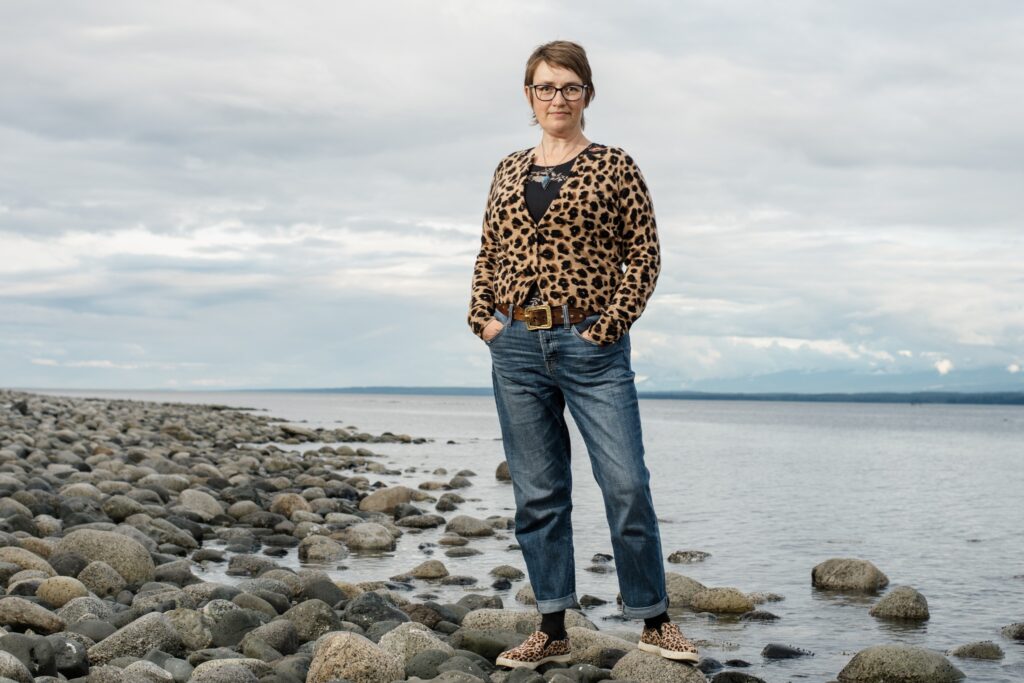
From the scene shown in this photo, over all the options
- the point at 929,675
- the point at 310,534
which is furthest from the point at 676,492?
the point at 929,675

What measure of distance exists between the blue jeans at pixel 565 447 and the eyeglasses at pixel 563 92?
39.5 inches

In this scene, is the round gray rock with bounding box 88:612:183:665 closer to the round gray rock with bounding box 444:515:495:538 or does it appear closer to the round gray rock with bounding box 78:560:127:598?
the round gray rock with bounding box 78:560:127:598

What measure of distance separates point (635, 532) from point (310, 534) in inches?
287

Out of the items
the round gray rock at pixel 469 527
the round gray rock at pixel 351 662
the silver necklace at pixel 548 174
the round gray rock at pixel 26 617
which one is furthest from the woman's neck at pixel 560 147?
the round gray rock at pixel 469 527

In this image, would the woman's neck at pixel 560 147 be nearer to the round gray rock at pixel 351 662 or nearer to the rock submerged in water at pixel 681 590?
the round gray rock at pixel 351 662

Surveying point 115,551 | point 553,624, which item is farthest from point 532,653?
point 115,551

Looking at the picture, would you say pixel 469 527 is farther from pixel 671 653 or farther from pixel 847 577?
pixel 671 653

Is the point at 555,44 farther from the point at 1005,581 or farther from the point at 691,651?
the point at 1005,581

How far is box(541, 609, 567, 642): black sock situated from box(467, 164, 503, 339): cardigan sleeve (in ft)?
4.75

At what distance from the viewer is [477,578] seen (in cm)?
981

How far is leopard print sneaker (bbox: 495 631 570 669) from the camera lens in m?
5.04

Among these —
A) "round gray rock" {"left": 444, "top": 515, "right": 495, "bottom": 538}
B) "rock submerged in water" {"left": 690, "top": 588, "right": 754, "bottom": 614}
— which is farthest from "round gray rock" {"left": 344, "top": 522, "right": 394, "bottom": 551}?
"rock submerged in water" {"left": 690, "top": 588, "right": 754, "bottom": 614}

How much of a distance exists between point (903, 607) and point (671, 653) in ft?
15.3

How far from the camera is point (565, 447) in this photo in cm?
485
